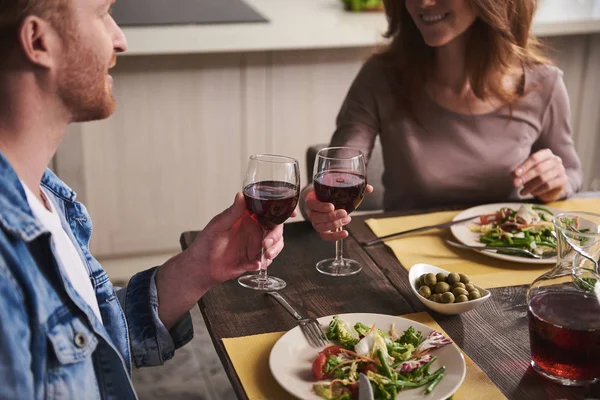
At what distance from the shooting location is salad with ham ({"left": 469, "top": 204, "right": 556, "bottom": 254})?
156 cm

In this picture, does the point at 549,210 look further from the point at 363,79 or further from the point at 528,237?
the point at 363,79

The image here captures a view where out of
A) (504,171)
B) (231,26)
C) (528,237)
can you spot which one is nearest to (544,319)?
(528,237)

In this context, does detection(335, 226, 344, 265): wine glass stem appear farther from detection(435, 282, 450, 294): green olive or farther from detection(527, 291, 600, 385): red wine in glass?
detection(527, 291, 600, 385): red wine in glass

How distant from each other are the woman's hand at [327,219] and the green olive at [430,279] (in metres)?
0.20

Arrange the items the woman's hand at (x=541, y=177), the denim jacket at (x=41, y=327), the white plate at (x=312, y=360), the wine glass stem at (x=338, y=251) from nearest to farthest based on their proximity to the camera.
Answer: the denim jacket at (x=41, y=327), the white plate at (x=312, y=360), the wine glass stem at (x=338, y=251), the woman's hand at (x=541, y=177)

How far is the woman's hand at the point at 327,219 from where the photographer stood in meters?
1.50

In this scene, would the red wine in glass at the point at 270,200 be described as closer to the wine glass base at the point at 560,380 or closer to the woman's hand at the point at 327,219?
the woman's hand at the point at 327,219

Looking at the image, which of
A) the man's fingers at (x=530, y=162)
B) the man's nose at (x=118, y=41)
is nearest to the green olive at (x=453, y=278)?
the man's fingers at (x=530, y=162)

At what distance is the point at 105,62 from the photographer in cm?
115

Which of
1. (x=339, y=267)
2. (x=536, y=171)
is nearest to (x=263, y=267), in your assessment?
(x=339, y=267)

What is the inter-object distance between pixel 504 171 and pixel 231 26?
1.51 metres

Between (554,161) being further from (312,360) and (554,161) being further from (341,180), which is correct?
(312,360)

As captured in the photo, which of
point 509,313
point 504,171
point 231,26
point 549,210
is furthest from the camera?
point 231,26

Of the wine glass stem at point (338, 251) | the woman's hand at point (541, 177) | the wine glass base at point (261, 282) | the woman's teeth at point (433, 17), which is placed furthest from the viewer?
the woman's teeth at point (433, 17)
